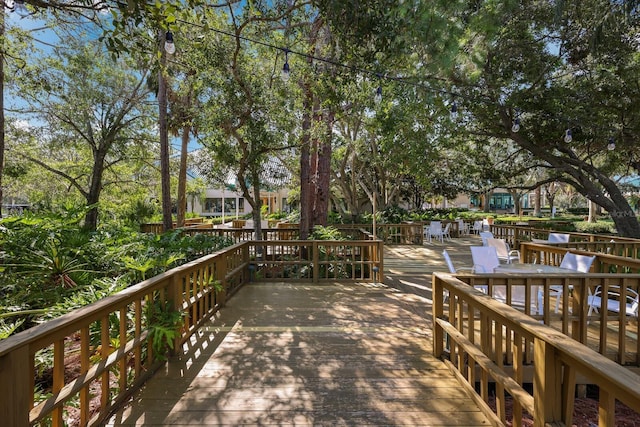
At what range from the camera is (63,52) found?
9.02 meters

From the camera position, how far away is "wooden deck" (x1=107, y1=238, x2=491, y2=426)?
6.89ft

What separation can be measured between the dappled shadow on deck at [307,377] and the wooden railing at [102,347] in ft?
0.64

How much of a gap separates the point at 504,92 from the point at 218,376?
9.34 m

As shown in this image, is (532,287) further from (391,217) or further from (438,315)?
(391,217)

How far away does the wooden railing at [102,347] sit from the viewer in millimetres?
1407

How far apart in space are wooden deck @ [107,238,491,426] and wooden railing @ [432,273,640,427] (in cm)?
24

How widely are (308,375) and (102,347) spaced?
4.71 feet

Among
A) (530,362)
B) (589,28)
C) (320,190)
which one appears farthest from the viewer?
(320,190)

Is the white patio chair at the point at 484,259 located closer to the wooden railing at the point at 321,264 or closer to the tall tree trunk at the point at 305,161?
the wooden railing at the point at 321,264

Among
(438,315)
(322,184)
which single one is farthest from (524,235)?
(438,315)

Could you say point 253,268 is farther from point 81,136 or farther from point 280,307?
point 81,136

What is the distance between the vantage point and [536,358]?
1597mm

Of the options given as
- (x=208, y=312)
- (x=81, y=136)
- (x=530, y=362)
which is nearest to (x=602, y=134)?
(x=530, y=362)

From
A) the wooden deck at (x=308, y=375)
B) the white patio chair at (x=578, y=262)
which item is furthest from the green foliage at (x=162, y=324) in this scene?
the white patio chair at (x=578, y=262)
